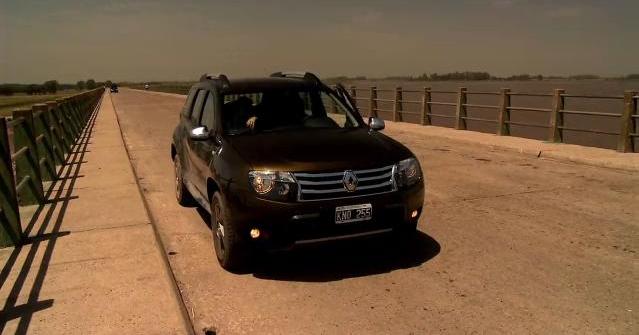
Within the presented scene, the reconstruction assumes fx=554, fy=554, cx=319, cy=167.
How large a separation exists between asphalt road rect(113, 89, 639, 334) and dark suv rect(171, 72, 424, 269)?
263 millimetres

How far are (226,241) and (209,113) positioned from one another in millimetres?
1686

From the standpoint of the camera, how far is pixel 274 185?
424cm

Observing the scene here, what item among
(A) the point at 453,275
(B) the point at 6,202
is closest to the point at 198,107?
(B) the point at 6,202

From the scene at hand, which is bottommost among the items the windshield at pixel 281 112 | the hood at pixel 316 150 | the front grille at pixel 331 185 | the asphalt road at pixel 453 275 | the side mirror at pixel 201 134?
the asphalt road at pixel 453 275

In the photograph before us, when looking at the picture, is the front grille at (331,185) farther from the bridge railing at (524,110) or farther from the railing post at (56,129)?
the bridge railing at (524,110)

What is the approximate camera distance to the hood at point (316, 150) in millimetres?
4320

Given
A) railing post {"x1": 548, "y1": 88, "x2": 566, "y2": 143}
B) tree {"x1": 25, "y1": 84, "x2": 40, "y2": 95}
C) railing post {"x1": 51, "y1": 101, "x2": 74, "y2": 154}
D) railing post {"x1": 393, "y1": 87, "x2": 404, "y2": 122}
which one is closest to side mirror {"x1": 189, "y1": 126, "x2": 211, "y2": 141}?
railing post {"x1": 51, "y1": 101, "x2": 74, "y2": 154}

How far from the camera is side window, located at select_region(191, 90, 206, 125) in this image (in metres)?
6.18

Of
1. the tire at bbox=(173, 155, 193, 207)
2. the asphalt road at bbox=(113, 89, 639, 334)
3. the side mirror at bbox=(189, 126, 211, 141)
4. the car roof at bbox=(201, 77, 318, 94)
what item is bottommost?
the asphalt road at bbox=(113, 89, 639, 334)

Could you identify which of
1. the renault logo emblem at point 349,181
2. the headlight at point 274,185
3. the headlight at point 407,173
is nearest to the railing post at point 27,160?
the headlight at point 274,185

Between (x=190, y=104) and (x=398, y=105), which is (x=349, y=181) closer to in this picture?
(x=190, y=104)

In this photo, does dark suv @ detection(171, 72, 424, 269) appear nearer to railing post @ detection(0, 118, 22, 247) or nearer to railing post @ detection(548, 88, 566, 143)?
railing post @ detection(0, 118, 22, 247)

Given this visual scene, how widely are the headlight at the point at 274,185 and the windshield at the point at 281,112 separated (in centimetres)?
103

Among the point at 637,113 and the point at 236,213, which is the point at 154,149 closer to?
the point at 236,213
